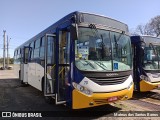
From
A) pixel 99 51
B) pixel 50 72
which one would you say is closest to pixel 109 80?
pixel 99 51

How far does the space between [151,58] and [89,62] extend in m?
5.25

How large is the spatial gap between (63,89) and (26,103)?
9.66 feet

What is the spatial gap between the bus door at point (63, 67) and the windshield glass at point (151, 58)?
4.88 meters

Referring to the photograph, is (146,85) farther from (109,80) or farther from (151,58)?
(109,80)

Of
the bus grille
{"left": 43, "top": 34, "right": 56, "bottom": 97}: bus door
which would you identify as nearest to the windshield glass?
the bus grille

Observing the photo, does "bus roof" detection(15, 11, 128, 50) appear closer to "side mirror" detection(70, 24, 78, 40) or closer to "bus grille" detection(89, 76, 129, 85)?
"side mirror" detection(70, 24, 78, 40)

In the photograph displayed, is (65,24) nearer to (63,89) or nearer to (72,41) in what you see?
(72,41)

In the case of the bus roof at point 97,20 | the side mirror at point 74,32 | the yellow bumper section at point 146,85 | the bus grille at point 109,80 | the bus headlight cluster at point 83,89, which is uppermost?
the bus roof at point 97,20

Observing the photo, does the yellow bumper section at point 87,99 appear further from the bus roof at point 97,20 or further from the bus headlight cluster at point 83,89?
the bus roof at point 97,20

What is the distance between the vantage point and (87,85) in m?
6.38

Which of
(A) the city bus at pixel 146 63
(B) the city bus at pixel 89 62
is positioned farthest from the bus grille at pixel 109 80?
(A) the city bus at pixel 146 63

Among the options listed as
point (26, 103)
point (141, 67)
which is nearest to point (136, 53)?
point (141, 67)

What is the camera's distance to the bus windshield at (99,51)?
6594 millimetres

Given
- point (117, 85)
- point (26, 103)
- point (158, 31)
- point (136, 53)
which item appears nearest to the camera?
point (117, 85)
